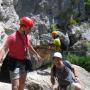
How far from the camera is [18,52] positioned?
7672 mm

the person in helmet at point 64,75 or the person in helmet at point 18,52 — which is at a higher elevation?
the person in helmet at point 18,52

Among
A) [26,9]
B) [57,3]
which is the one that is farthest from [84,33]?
[26,9]

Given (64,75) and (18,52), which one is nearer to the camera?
(18,52)

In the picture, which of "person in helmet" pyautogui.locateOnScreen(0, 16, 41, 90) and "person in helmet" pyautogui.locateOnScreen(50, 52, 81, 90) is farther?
"person in helmet" pyautogui.locateOnScreen(50, 52, 81, 90)

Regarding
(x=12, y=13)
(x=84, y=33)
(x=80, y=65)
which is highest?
(x=12, y=13)

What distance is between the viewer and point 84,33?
1669 cm

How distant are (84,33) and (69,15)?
0.98 meters

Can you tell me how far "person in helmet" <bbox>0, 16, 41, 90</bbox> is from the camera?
7602mm

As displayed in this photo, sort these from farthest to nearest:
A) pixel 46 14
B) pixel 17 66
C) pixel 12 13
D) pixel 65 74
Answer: pixel 46 14 < pixel 12 13 < pixel 65 74 < pixel 17 66

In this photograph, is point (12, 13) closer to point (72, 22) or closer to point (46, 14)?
point (46, 14)

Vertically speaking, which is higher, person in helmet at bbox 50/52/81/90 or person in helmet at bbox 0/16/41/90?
person in helmet at bbox 0/16/41/90

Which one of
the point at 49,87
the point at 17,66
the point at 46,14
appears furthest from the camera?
the point at 46,14

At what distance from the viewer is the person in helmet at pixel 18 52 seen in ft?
24.9

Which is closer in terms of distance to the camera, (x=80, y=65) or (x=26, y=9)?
(x=26, y=9)
